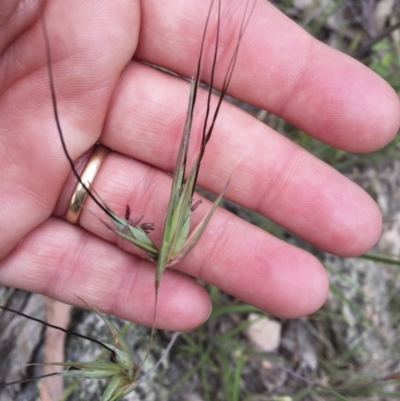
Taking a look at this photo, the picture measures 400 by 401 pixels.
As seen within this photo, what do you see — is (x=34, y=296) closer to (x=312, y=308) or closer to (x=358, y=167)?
(x=312, y=308)

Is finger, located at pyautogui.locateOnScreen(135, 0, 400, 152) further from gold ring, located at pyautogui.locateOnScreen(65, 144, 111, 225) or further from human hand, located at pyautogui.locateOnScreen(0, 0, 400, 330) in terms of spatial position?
gold ring, located at pyautogui.locateOnScreen(65, 144, 111, 225)

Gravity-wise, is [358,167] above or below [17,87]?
below

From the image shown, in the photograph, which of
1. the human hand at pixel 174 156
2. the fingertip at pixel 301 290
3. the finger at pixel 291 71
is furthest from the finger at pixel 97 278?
the finger at pixel 291 71

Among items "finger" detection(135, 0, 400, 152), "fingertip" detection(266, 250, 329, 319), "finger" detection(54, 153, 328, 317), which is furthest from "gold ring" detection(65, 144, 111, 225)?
"fingertip" detection(266, 250, 329, 319)

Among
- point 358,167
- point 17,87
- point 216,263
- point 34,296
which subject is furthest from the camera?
point 358,167

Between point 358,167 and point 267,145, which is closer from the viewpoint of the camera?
point 267,145

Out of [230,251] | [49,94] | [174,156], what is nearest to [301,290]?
Result: [230,251]

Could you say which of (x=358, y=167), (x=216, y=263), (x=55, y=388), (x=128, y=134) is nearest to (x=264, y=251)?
(x=216, y=263)

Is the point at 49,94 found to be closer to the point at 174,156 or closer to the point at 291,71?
the point at 174,156
